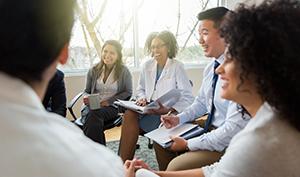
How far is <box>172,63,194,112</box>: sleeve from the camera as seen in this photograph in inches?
102

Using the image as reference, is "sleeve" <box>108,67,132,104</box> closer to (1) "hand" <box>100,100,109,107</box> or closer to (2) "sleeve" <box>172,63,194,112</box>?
(1) "hand" <box>100,100,109,107</box>

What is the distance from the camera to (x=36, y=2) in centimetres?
56

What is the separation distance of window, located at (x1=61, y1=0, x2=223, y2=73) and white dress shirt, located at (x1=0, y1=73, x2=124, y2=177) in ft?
11.1

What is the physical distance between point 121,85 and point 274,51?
7.56 feet

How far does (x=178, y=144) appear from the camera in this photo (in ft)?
6.34

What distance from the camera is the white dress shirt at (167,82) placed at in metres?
2.66

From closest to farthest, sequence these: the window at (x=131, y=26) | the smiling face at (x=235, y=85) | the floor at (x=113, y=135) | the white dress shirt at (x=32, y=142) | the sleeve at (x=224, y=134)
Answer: the white dress shirt at (x=32, y=142), the smiling face at (x=235, y=85), the sleeve at (x=224, y=134), the floor at (x=113, y=135), the window at (x=131, y=26)

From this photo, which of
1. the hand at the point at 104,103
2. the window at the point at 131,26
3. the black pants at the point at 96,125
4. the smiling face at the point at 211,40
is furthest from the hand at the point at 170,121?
the window at the point at 131,26

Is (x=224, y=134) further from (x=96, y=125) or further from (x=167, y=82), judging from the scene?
(x=96, y=125)

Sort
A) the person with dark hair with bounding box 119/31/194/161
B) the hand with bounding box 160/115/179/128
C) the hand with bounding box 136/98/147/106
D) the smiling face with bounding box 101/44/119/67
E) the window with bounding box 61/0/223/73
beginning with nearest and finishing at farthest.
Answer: the hand with bounding box 160/115/179/128, the person with dark hair with bounding box 119/31/194/161, the hand with bounding box 136/98/147/106, the smiling face with bounding box 101/44/119/67, the window with bounding box 61/0/223/73

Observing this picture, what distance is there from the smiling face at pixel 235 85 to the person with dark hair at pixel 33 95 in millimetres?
596

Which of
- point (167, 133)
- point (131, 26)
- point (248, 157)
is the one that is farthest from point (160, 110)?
point (131, 26)

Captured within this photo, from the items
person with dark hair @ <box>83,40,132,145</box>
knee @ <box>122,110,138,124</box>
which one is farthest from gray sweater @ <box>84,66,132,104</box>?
knee @ <box>122,110,138,124</box>

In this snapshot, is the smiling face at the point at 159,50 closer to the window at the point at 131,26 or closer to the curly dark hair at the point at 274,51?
the window at the point at 131,26
